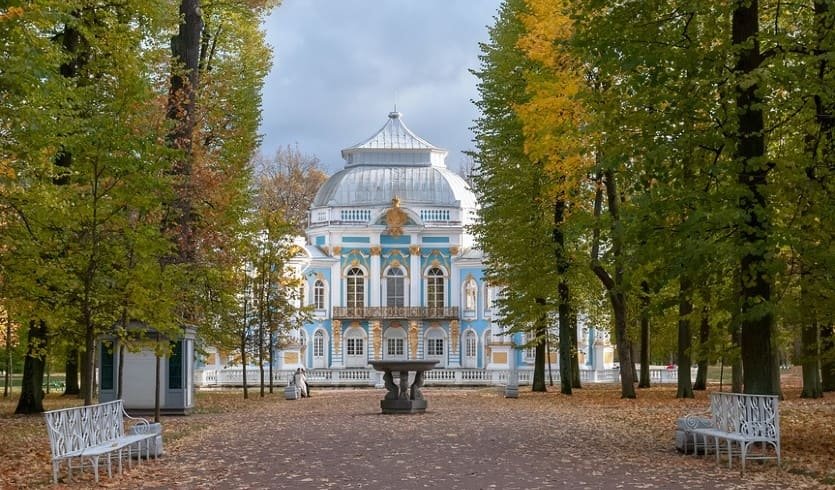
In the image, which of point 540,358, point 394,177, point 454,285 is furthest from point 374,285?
point 540,358

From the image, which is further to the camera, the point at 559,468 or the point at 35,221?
the point at 35,221

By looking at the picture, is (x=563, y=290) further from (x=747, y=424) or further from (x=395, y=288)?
(x=395, y=288)

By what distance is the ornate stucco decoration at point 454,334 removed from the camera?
58.0 meters

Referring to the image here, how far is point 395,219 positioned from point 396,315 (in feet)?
15.7

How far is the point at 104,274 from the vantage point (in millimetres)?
14609

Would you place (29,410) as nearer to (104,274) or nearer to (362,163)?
(104,274)

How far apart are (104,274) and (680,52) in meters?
7.52

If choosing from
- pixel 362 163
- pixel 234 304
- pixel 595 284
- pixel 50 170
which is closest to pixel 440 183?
pixel 362 163

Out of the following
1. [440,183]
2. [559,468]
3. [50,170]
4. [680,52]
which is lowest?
[559,468]

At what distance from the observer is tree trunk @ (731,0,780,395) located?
488 inches

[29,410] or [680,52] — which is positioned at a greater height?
[680,52]

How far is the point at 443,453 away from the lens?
1338 centimetres

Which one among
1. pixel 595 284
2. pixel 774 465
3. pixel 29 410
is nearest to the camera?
pixel 774 465

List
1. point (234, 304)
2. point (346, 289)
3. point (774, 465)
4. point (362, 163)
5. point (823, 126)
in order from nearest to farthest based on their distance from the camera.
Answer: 1. point (774, 465)
2. point (823, 126)
3. point (234, 304)
4. point (346, 289)
5. point (362, 163)
